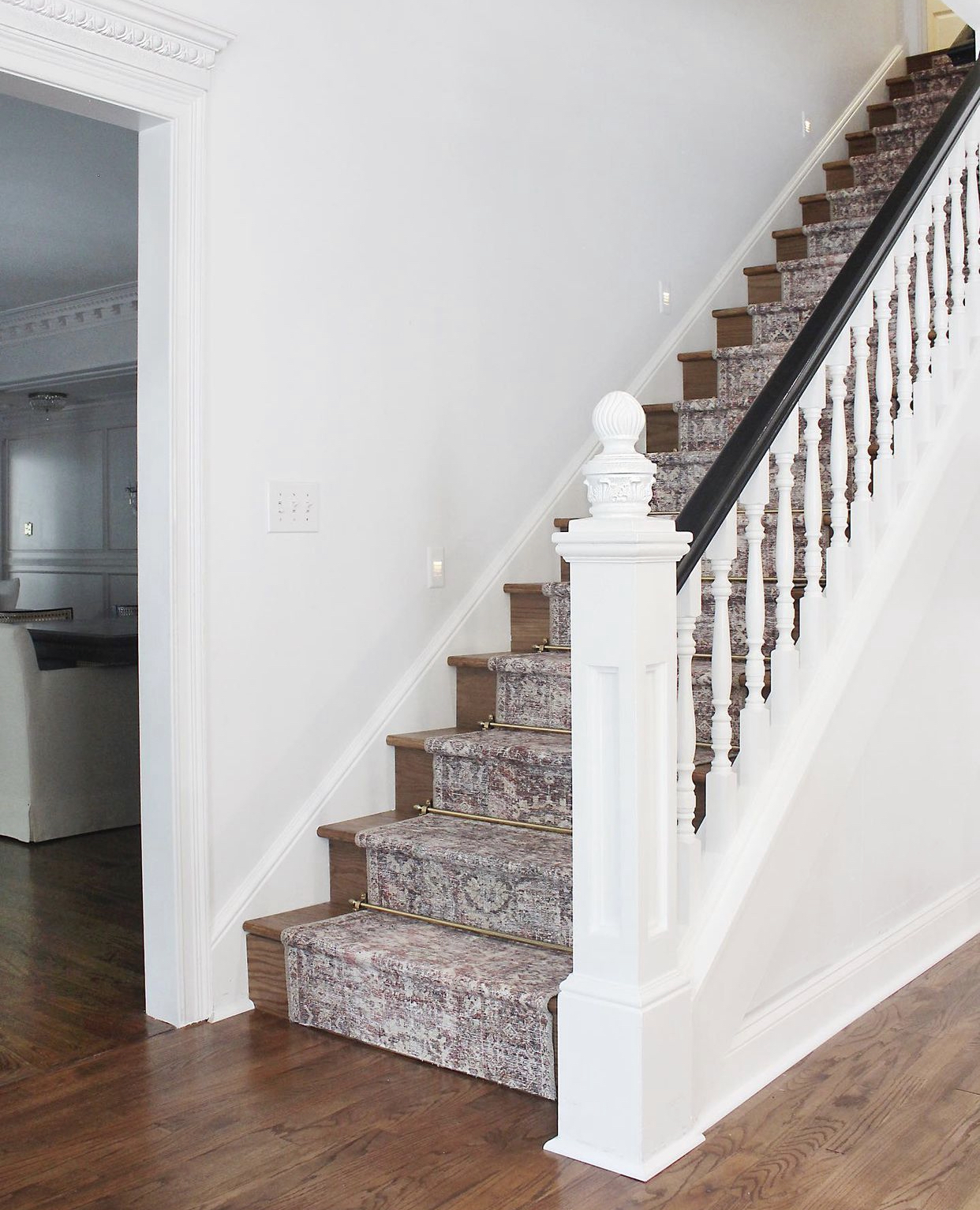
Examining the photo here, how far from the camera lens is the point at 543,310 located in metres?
3.72

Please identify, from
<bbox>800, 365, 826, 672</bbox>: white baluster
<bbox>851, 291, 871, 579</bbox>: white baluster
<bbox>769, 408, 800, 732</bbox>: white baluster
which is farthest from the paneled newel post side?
<bbox>851, 291, 871, 579</bbox>: white baluster

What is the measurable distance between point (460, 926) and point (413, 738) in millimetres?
552

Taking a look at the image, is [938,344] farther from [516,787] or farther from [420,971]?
[420,971]

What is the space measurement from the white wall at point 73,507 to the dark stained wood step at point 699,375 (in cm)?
494

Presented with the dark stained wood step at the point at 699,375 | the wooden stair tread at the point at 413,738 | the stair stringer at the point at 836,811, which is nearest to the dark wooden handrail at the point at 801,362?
the stair stringer at the point at 836,811

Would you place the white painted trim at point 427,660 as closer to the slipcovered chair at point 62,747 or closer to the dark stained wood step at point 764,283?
the dark stained wood step at point 764,283

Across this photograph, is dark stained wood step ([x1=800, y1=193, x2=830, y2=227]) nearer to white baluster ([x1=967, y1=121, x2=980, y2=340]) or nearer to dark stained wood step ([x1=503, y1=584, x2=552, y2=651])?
white baluster ([x1=967, y1=121, x2=980, y2=340])

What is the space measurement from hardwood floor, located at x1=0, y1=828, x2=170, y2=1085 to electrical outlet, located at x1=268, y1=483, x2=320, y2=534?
1.16m

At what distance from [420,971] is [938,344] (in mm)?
1996

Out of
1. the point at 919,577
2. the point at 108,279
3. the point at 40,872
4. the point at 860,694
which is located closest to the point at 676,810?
the point at 860,694

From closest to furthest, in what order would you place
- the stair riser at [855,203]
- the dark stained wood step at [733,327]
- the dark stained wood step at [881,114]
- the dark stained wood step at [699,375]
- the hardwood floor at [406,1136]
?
the hardwood floor at [406,1136] < the dark stained wood step at [699,375] < the dark stained wood step at [733,327] < the stair riser at [855,203] < the dark stained wood step at [881,114]

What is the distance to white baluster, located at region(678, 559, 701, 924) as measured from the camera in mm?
2270

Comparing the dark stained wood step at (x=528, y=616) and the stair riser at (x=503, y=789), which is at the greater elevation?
the dark stained wood step at (x=528, y=616)

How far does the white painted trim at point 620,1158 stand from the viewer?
2.06 meters
